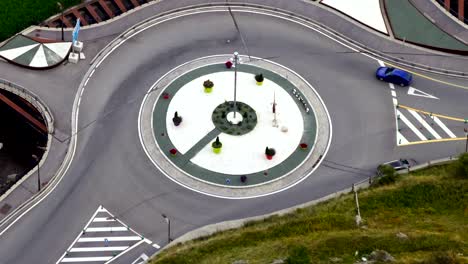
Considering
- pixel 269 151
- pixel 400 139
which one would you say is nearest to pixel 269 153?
pixel 269 151

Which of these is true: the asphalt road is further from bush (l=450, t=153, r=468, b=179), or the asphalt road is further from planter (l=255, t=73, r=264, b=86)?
bush (l=450, t=153, r=468, b=179)

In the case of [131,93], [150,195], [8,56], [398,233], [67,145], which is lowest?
[398,233]

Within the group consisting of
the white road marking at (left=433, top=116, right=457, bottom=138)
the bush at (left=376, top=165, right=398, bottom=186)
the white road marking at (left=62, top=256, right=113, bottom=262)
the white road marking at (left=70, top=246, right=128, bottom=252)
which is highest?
the white road marking at (left=433, top=116, right=457, bottom=138)

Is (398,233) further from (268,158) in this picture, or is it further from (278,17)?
(278,17)

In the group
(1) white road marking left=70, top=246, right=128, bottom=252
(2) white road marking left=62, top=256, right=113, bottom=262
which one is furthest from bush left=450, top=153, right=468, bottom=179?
(2) white road marking left=62, top=256, right=113, bottom=262

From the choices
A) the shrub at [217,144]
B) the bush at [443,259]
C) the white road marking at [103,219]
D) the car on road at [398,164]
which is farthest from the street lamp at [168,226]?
the bush at [443,259]

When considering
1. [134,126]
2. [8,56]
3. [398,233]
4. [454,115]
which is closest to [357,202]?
[398,233]

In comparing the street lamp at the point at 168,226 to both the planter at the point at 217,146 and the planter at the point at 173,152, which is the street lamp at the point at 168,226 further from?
the planter at the point at 217,146
